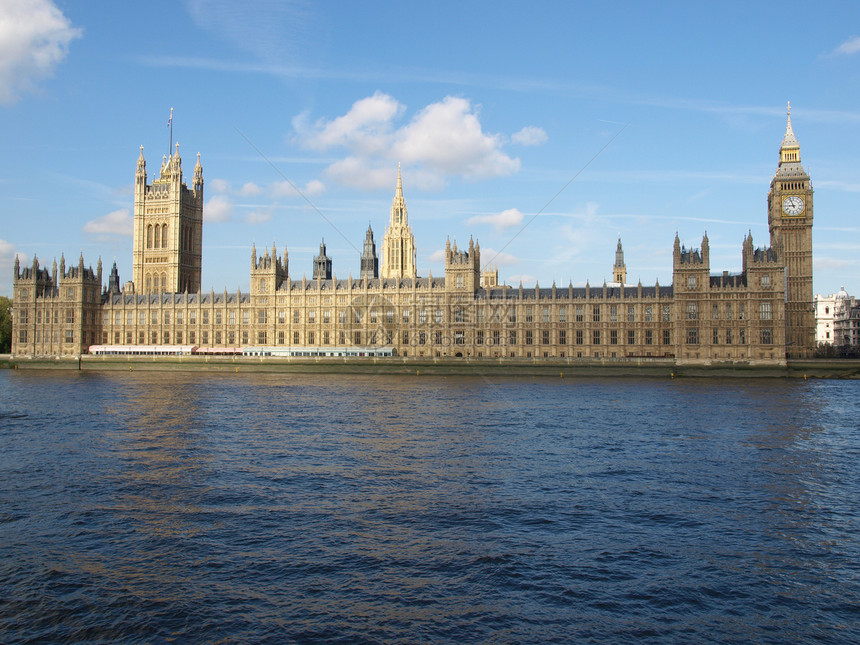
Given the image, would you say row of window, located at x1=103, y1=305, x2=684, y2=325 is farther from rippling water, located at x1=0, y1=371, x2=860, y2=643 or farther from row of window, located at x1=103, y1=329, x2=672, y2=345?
rippling water, located at x1=0, y1=371, x2=860, y2=643

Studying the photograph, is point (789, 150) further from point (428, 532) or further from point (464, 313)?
point (428, 532)

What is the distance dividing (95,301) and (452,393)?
96722 millimetres

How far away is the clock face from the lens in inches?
5177

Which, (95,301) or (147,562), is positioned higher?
(95,301)

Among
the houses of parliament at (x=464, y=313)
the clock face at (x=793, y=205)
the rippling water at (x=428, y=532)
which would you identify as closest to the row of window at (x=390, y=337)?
the houses of parliament at (x=464, y=313)

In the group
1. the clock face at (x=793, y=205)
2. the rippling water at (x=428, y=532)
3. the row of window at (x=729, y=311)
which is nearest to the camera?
the rippling water at (x=428, y=532)

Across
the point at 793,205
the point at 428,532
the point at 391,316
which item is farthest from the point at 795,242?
the point at 428,532

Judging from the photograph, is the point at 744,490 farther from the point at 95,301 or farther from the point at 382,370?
the point at 95,301

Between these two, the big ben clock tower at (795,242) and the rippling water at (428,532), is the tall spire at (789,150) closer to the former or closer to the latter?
the big ben clock tower at (795,242)

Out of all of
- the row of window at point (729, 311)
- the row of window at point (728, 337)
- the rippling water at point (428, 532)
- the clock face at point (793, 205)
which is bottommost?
the rippling water at point (428, 532)

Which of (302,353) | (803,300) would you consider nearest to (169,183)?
(302,353)

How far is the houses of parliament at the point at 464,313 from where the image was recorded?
370 ft

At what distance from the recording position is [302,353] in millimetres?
133500

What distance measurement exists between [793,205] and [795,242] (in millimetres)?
6709
